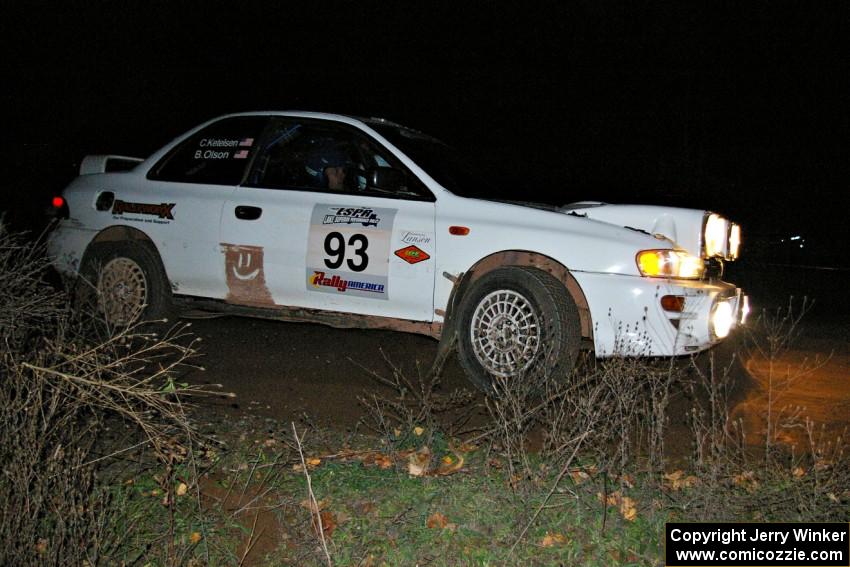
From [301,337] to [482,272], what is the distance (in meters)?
2.44

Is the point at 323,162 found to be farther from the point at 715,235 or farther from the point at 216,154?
the point at 715,235

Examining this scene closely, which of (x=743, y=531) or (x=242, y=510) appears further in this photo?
(x=242, y=510)

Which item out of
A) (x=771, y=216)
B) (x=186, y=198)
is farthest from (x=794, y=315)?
(x=771, y=216)

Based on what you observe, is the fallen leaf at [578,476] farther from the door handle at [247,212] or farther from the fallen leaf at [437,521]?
the door handle at [247,212]

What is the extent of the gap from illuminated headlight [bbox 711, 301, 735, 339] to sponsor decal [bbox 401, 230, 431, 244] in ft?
5.93

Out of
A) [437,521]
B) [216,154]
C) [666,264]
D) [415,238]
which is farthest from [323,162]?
[437,521]

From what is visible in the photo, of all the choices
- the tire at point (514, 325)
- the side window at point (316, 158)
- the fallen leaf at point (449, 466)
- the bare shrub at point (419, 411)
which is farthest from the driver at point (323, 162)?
the fallen leaf at point (449, 466)

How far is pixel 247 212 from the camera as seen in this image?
615cm

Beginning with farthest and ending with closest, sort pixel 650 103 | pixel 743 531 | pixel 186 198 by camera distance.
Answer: pixel 650 103 < pixel 186 198 < pixel 743 531

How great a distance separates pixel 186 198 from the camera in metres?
6.41

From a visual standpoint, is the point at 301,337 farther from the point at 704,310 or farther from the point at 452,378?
the point at 704,310

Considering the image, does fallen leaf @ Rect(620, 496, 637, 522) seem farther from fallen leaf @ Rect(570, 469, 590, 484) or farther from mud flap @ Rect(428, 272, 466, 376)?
mud flap @ Rect(428, 272, 466, 376)

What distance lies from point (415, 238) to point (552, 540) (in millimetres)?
2647

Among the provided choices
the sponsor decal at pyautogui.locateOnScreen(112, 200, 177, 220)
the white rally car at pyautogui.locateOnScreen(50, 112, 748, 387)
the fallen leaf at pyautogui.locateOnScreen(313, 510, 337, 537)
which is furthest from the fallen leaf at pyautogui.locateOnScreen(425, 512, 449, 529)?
the sponsor decal at pyautogui.locateOnScreen(112, 200, 177, 220)
